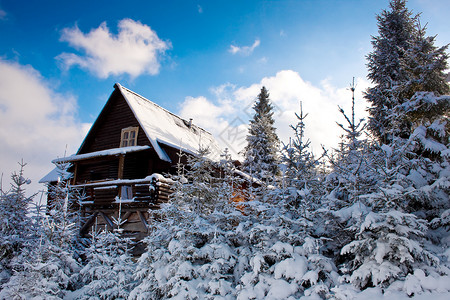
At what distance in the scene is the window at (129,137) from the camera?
16.7 meters

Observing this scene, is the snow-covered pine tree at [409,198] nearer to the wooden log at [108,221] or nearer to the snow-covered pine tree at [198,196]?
the snow-covered pine tree at [198,196]

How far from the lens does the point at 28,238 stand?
10.4 metres

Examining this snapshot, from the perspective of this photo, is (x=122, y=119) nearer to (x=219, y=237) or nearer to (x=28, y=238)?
(x=28, y=238)

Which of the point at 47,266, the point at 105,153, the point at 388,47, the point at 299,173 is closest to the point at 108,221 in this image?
the point at 105,153

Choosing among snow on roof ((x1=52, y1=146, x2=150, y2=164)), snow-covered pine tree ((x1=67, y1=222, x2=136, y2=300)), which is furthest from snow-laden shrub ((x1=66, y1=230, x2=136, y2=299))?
snow on roof ((x1=52, y1=146, x2=150, y2=164))

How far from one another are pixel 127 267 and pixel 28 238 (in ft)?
15.5

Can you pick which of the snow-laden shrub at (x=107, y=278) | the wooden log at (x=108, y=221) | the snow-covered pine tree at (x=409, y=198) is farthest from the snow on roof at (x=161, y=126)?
the snow-covered pine tree at (x=409, y=198)

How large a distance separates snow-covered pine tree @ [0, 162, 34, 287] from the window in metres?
5.75

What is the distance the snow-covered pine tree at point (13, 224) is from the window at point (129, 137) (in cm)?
575

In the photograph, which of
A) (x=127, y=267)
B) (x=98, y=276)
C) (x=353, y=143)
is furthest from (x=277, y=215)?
(x=98, y=276)

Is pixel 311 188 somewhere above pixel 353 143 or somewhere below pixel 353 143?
below

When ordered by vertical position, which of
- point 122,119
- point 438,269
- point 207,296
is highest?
point 122,119

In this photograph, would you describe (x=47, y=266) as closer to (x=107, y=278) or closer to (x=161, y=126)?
(x=107, y=278)

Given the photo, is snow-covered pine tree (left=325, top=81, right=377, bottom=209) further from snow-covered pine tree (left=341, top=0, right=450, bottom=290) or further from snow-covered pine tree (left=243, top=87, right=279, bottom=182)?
snow-covered pine tree (left=243, top=87, right=279, bottom=182)
